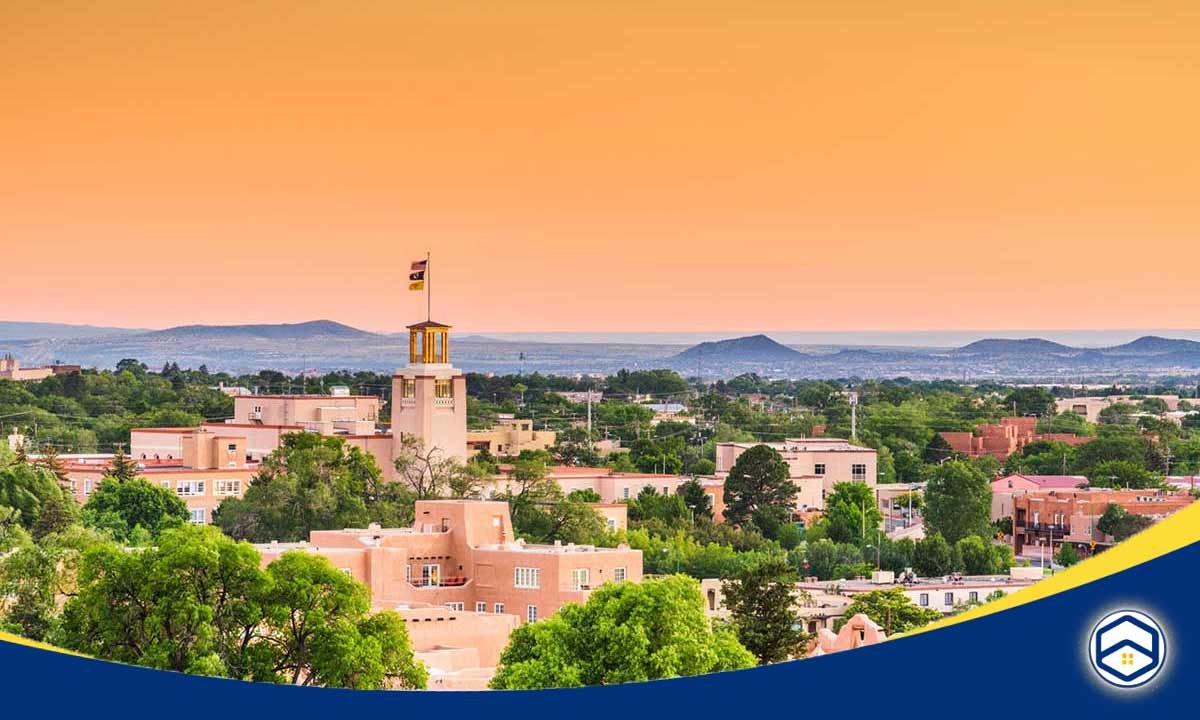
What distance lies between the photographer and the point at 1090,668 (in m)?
5.42

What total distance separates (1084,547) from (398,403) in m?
7.40

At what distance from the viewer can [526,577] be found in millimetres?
16234

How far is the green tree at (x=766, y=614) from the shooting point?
1396 centimetres

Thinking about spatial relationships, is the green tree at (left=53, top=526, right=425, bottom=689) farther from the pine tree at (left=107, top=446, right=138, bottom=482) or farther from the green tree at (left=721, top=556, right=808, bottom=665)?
the pine tree at (left=107, top=446, right=138, bottom=482)

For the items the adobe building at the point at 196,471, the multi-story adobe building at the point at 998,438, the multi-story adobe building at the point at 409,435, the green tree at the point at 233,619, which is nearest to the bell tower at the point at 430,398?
the multi-story adobe building at the point at 409,435

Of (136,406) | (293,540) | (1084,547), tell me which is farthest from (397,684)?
(136,406)

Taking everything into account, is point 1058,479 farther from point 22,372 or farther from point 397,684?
point 397,684

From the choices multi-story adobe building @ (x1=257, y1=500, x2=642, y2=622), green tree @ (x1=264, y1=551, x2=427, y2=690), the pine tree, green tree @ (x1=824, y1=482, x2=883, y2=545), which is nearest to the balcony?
multi-story adobe building @ (x1=257, y1=500, x2=642, y2=622)

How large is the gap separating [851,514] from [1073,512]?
102 inches

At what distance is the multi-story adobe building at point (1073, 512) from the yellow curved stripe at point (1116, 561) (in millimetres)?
17156

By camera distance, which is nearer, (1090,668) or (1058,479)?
(1090,668)

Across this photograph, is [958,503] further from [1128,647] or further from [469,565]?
[1128,647]

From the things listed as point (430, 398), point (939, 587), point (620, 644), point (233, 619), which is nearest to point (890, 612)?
point (939, 587)

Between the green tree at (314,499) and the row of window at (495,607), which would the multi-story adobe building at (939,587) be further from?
the green tree at (314,499)
